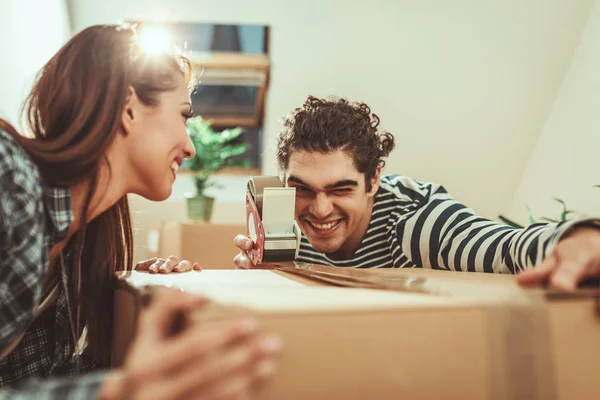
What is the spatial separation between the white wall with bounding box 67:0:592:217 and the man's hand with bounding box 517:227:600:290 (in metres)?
2.05

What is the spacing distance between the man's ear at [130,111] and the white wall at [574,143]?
2.03m

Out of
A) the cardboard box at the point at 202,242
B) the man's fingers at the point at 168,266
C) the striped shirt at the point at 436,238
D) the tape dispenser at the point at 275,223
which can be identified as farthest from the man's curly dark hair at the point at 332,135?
the cardboard box at the point at 202,242

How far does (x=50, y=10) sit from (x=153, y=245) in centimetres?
120

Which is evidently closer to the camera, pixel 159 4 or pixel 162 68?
pixel 162 68

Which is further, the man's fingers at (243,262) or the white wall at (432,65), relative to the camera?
the white wall at (432,65)

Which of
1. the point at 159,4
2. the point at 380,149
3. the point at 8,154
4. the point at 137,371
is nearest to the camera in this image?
the point at 137,371

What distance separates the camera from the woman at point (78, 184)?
66 centimetres

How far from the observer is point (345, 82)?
2672 mm

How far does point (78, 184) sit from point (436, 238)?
2.28 ft

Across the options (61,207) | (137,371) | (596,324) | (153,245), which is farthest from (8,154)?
(153,245)

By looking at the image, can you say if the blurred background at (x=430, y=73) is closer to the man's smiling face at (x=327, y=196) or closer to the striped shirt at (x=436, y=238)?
the man's smiling face at (x=327, y=196)

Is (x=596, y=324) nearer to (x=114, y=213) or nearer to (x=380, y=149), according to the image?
(x=114, y=213)

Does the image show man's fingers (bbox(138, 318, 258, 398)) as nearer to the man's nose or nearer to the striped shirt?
the striped shirt

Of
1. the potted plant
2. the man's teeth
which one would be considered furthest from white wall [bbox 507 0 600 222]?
the potted plant
